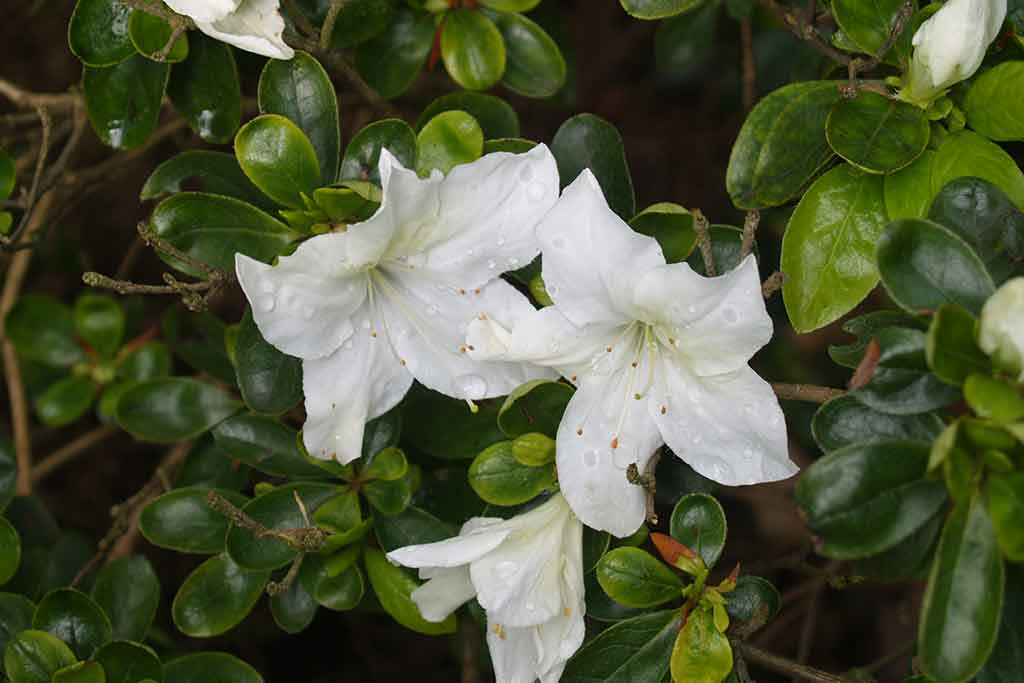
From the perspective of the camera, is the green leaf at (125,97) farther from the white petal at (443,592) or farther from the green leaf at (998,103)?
the green leaf at (998,103)

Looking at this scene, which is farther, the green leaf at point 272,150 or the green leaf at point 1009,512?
the green leaf at point 272,150

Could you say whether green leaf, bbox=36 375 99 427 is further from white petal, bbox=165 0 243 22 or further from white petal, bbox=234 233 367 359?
white petal, bbox=165 0 243 22

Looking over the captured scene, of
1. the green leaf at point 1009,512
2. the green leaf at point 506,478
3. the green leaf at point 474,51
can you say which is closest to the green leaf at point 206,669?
the green leaf at point 506,478

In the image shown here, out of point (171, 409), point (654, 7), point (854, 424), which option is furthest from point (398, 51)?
point (854, 424)

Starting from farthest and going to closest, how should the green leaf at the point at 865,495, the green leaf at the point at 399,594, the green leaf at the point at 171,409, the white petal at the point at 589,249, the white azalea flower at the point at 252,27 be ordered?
the green leaf at the point at 171,409, the green leaf at the point at 399,594, the white azalea flower at the point at 252,27, the white petal at the point at 589,249, the green leaf at the point at 865,495

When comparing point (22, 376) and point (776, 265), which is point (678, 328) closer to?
point (776, 265)

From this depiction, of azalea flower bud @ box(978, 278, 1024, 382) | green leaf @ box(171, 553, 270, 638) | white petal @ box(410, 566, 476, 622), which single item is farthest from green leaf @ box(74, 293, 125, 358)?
azalea flower bud @ box(978, 278, 1024, 382)

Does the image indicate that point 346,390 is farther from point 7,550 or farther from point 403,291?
point 7,550
